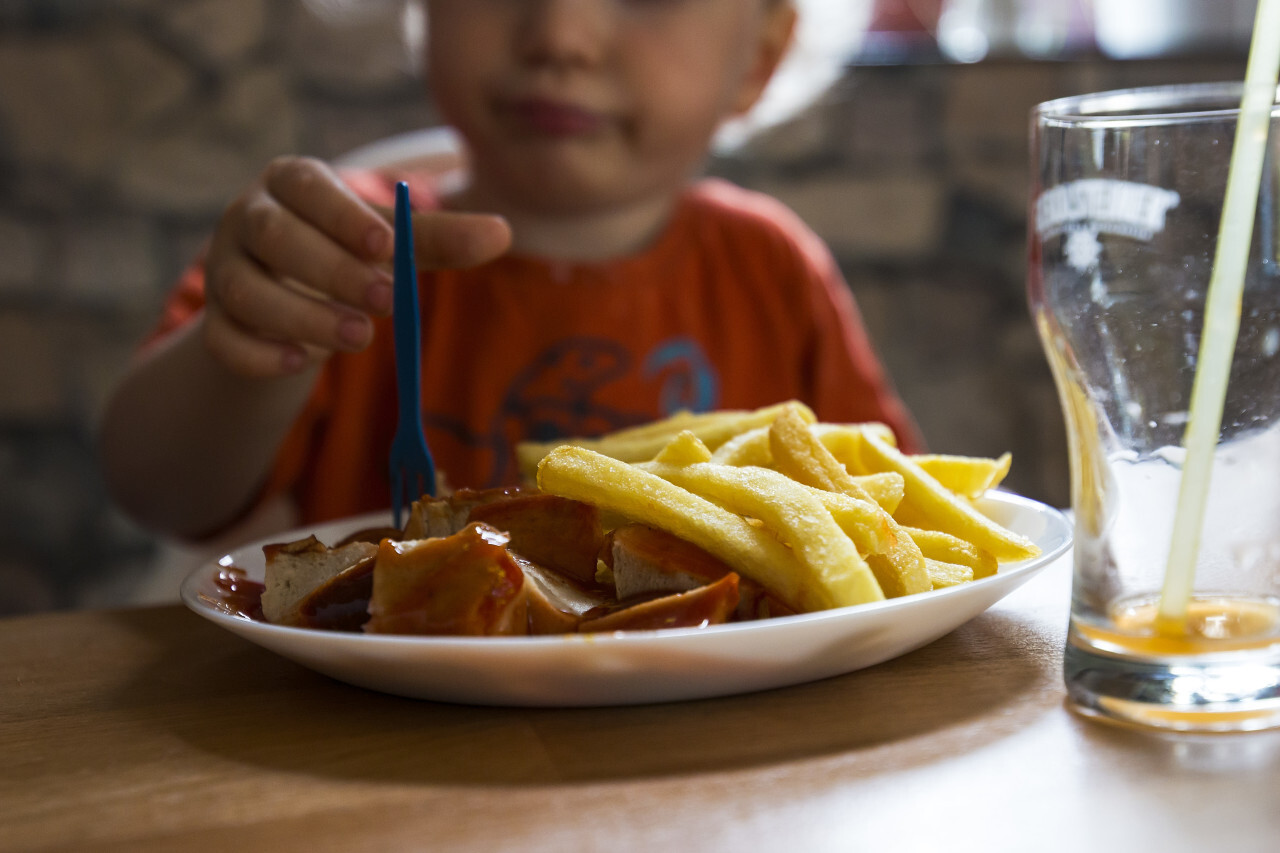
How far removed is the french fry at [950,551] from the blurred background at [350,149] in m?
1.60

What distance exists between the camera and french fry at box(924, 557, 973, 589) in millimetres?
699

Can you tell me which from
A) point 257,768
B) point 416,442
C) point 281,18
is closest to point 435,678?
point 257,768

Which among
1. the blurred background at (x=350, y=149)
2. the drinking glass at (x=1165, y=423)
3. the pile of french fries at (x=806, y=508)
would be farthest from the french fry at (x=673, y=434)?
the blurred background at (x=350, y=149)

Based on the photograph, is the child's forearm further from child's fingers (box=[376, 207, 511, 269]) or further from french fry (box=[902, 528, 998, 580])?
french fry (box=[902, 528, 998, 580])

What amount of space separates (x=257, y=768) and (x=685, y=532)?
254 millimetres

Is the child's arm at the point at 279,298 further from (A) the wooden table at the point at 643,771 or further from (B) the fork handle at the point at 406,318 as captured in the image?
(A) the wooden table at the point at 643,771

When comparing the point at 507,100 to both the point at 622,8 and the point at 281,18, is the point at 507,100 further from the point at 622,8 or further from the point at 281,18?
the point at 281,18

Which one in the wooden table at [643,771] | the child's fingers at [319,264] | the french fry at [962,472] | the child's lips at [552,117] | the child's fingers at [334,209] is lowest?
the wooden table at [643,771]

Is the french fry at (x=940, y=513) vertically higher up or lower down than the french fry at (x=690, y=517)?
lower down

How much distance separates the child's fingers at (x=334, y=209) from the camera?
0.97 meters

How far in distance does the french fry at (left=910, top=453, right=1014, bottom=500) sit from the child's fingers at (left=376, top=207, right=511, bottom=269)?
38cm

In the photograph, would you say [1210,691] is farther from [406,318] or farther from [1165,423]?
[406,318]

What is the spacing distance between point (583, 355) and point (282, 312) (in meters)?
0.84

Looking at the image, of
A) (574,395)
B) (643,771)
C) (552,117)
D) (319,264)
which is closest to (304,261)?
(319,264)
